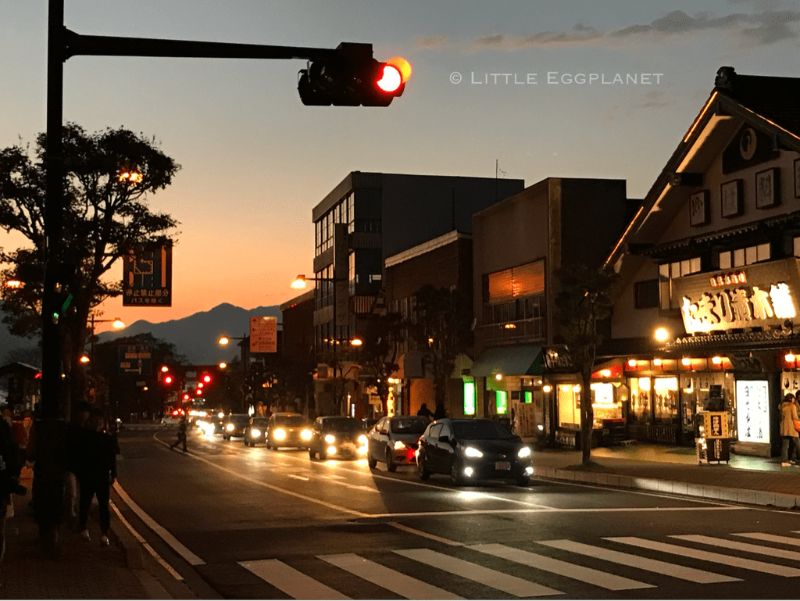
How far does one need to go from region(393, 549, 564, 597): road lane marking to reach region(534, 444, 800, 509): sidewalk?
30.0ft

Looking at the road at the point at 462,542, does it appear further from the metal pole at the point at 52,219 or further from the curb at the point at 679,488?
the metal pole at the point at 52,219

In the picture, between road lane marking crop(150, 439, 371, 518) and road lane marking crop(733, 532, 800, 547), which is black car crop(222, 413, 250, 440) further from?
road lane marking crop(733, 532, 800, 547)

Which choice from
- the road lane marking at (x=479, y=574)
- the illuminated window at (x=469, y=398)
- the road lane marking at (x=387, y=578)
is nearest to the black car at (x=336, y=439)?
the illuminated window at (x=469, y=398)

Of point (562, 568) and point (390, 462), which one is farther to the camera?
point (390, 462)

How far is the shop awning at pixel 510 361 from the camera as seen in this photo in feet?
153

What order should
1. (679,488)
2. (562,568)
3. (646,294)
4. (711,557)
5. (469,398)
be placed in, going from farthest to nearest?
(469,398)
(646,294)
(679,488)
(711,557)
(562,568)

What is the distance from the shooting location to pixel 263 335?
75.3 metres

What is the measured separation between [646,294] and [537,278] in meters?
7.62

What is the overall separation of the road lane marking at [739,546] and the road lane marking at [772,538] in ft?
1.67

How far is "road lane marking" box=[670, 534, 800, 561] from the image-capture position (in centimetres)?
1382

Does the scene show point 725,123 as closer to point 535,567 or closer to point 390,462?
point 390,462

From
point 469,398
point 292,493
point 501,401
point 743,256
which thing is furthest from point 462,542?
point 469,398

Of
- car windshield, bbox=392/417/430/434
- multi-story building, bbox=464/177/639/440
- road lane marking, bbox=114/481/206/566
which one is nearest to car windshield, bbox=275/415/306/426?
multi-story building, bbox=464/177/639/440

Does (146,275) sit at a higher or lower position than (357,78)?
higher
